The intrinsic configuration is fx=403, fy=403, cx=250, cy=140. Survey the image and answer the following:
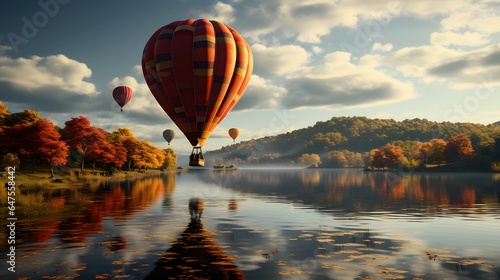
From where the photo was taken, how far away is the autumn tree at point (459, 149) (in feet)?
510

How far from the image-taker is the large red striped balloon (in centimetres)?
3925

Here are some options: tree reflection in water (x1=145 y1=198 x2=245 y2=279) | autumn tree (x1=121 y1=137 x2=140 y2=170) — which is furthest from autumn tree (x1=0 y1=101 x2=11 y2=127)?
tree reflection in water (x1=145 y1=198 x2=245 y2=279)

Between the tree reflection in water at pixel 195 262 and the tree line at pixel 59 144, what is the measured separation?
196 ft

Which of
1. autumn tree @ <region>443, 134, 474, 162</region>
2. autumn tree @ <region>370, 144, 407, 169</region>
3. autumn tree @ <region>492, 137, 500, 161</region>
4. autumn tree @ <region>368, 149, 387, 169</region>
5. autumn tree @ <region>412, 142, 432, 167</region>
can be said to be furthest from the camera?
autumn tree @ <region>368, 149, 387, 169</region>

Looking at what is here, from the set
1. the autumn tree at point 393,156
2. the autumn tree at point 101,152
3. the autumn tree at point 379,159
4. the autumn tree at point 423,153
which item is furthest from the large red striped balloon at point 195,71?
the autumn tree at point 379,159

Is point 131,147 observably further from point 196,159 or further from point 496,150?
point 496,150

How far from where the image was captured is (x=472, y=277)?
50.1 ft

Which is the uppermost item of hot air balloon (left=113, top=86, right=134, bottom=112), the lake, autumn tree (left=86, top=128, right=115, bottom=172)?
hot air balloon (left=113, top=86, right=134, bottom=112)

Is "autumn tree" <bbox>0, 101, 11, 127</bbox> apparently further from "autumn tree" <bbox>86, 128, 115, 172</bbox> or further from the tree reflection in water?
the tree reflection in water

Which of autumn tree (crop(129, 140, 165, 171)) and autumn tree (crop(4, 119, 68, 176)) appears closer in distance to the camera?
autumn tree (crop(4, 119, 68, 176))

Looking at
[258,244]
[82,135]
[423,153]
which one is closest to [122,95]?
[82,135]

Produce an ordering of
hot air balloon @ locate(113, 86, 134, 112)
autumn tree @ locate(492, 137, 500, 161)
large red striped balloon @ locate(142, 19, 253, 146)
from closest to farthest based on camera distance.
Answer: large red striped balloon @ locate(142, 19, 253, 146)
hot air balloon @ locate(113, 86, 134, 112)
autumn tree @ locate(492, 137, 500, 161)

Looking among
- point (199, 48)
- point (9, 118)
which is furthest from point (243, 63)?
point (9, 118)

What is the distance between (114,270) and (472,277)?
1383cm
